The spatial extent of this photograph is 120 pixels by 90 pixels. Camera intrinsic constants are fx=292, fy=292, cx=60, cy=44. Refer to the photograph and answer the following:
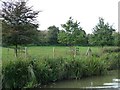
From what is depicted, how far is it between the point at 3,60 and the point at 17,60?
0.59m

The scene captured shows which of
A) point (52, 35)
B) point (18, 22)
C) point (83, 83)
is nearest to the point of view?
point (83, 83)

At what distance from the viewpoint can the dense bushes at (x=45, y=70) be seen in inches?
468

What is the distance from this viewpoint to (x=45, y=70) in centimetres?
1328

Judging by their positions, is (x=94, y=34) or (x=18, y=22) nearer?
(x=18, y=22)

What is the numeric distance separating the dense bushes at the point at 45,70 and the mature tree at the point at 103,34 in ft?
37.3

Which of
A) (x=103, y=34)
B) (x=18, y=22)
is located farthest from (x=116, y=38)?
(x=18, y=22)

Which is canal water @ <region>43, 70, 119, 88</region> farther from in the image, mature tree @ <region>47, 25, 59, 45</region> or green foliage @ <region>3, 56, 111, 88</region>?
mature tree @ <region>47, 25, 59, 45</region>

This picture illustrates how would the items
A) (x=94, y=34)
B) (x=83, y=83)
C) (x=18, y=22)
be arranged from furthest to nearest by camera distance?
(x=94, y=34), (x=18, y=22), (x=83, y=83)

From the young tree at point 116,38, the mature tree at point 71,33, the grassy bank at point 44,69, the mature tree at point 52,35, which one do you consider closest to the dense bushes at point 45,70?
the grassy bank at point 44,69

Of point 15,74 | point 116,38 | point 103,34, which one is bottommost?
point 15,74

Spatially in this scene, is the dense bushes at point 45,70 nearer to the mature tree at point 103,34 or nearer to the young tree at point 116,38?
the mature tree at point 103,34

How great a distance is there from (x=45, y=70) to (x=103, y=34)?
1598cm

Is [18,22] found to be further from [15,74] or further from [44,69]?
[15,74]

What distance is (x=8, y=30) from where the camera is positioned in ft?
57.9
